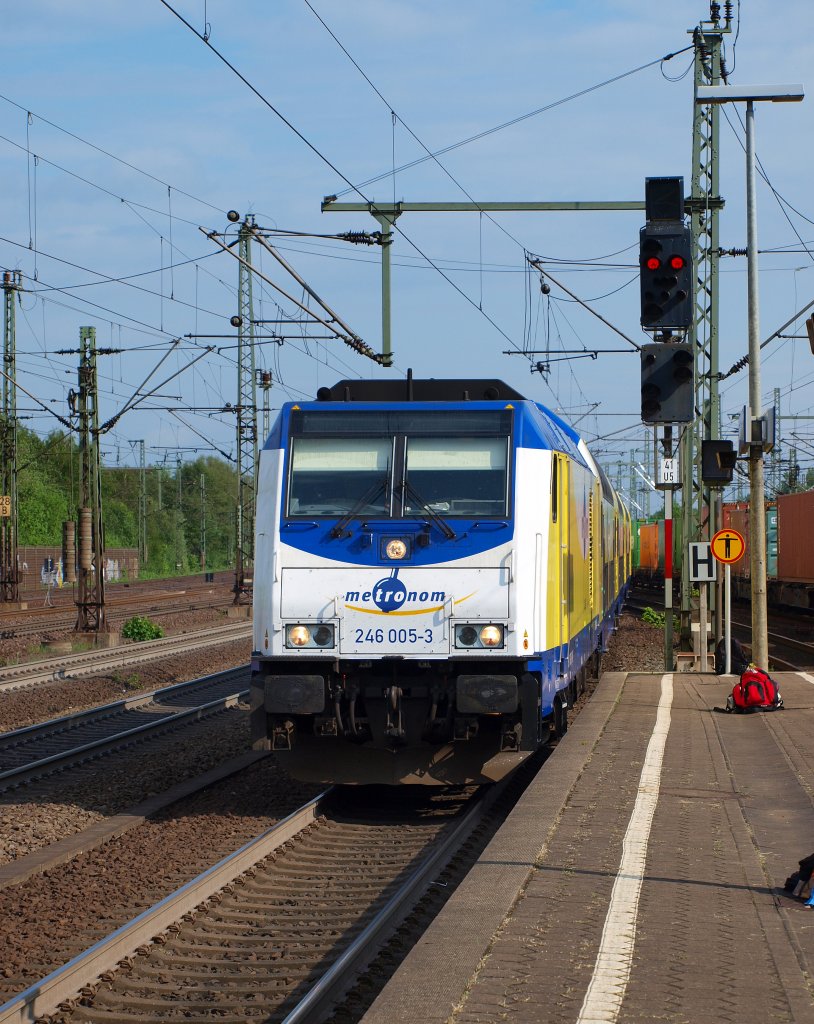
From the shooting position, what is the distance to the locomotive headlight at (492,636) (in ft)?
32.3

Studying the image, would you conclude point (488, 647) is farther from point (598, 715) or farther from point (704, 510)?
point (704, 510)

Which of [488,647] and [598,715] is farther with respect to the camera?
[598,715]

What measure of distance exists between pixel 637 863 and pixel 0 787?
23.2 feet

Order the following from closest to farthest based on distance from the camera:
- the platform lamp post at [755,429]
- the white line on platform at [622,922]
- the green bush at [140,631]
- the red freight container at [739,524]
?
the white line on platform at [622,922], the platform lamp post at [755,429], the green bush at [140,631], the red freight container at [739,524]

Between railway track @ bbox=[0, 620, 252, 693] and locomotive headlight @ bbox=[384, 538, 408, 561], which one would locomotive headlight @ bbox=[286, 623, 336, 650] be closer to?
locomotive headlight @ bbox=[384, 538, 408, 561]

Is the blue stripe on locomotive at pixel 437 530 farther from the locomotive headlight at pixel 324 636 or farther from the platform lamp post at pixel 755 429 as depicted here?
the platform lamp post at pixel 755 429

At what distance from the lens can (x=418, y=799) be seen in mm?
11680

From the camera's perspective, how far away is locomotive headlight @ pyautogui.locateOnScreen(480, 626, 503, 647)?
32.3ft

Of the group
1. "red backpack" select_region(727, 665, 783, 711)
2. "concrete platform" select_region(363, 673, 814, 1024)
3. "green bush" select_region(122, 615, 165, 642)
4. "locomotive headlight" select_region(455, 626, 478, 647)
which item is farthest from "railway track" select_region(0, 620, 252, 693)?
"concrete platform" select_region(363, 673, 814, 1024)

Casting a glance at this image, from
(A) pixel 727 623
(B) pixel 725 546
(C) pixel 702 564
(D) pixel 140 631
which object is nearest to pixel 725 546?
(B) pixel 725 546

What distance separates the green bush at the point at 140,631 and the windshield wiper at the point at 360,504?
22.6 m

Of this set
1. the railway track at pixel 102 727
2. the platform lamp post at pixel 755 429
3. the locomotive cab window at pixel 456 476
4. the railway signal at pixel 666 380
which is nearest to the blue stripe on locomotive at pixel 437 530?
the locomotive cab window at pixel 456 476

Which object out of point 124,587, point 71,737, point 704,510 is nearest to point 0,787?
point 71,737

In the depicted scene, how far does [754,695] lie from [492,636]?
5571 millimetres
